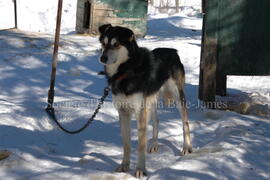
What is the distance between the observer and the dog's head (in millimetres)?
3843

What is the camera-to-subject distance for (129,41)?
396 cm

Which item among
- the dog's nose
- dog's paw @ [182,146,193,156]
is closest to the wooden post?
dog's paw @ [182,146,193,156]

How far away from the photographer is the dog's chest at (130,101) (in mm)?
3908

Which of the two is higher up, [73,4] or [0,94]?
[73,4]

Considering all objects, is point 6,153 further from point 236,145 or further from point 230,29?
point 230,29

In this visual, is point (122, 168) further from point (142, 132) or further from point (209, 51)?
point (209, 51)

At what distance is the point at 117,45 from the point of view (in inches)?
153

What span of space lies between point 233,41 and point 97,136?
10.9 feet

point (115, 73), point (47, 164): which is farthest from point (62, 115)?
point (115, 73)

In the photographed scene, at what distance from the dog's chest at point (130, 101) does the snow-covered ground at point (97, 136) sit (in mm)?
715

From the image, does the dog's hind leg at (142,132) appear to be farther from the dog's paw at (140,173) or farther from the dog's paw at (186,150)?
the dog's paw at (186,150)

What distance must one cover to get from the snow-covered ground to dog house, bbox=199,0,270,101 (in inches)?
29.3

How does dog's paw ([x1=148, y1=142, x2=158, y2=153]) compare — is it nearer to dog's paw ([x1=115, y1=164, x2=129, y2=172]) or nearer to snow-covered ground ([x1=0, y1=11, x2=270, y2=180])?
snow-covered ground ([x1=0, y1=11, x2=270, y2=180])

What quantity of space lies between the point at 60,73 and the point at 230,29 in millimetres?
4434
